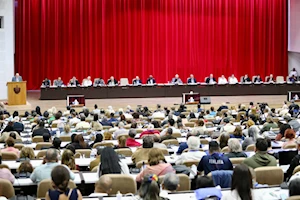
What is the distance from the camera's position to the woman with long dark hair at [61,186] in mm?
4641

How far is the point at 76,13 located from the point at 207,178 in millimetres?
22219

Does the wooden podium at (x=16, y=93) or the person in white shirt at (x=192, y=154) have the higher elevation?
the wooden podium at (x=16, y=93)

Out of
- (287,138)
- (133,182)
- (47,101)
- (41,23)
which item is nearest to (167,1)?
(41,23)

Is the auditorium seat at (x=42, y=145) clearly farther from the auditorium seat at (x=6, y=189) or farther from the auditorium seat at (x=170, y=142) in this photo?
the auditorium seat at (x=6, y=189)

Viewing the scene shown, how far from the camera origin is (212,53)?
28.2m

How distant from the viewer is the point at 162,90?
24.1 m

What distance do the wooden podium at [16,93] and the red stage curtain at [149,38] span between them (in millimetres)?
6330

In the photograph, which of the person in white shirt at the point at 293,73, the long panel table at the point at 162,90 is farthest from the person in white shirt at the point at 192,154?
the person in white shirt at the point at 293,73

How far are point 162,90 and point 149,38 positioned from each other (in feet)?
15.0

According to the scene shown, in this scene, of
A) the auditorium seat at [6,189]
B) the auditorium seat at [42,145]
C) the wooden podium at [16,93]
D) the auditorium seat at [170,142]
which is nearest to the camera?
the auditorium seat at [6,189]

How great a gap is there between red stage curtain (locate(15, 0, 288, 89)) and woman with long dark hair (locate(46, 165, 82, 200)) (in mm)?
22324

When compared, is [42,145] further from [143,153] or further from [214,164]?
[214,164]

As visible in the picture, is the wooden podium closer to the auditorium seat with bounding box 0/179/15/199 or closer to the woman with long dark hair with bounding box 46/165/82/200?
the auditorium seat with bounding box 0/179/15/199

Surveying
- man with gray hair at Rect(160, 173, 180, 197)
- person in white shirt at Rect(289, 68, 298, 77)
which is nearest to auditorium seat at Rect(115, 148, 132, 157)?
man with gray hair at Rect(160, 173, 180, 197)
